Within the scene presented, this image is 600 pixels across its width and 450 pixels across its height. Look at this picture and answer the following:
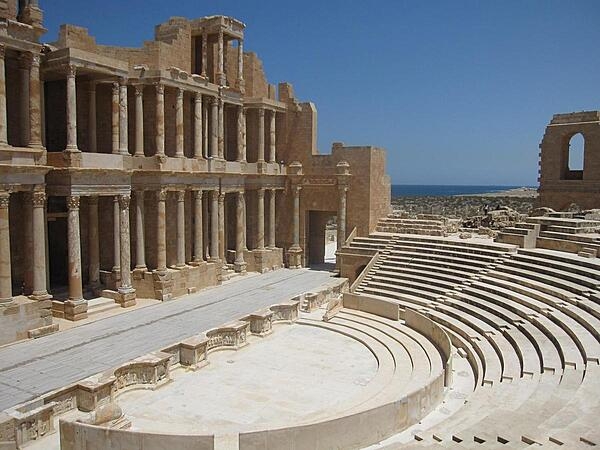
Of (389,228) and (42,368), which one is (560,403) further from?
(389,228)

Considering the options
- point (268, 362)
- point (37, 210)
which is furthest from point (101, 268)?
point (268, 362)

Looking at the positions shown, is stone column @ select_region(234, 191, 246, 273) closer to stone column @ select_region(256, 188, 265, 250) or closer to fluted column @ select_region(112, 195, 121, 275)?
stone column @ select_region(256, 188, 265, 250)

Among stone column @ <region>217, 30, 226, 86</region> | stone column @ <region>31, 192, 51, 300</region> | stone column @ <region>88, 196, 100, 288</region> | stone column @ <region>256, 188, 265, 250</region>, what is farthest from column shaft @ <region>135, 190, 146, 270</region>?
stone column @ <region>256, 188, 265, 250</region>

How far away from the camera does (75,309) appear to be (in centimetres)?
2006

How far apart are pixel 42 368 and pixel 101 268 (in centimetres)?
980

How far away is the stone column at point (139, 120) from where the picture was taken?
23.5m

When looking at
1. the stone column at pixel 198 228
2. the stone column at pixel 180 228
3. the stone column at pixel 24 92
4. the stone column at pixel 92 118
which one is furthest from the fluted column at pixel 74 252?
the stone column at pixel 198 228

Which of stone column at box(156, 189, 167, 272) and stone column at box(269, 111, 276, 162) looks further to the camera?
stone column at box(269, 111, 276, 162)

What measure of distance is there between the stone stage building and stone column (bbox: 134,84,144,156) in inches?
1.6

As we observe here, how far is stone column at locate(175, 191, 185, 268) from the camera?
25422 millimetres

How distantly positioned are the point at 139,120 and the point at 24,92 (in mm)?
5495

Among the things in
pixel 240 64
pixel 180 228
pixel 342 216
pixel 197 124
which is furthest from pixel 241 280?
pixel 240 64

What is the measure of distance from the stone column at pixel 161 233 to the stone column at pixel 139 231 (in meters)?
0.62

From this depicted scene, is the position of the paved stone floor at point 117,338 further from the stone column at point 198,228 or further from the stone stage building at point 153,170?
the stone column at point 198,228
